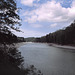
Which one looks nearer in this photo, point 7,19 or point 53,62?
point 7,19

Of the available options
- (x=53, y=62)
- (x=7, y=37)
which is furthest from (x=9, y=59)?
(x=53, y=62)

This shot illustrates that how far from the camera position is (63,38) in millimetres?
64188

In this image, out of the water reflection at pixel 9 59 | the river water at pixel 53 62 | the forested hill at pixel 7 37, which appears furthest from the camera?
the river water at pixel 53 62

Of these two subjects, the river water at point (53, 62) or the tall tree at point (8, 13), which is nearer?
the tall tree at point (8, 13)

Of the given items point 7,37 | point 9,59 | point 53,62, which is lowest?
point 53,62

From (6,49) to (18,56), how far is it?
886mm

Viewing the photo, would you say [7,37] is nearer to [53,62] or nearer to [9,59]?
[9,59]

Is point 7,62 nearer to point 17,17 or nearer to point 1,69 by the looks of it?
point 1,69

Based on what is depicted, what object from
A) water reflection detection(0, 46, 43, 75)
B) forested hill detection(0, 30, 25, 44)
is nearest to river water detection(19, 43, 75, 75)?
water reflection detection(0, 46, 43, 75)

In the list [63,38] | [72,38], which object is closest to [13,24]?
[72,38]

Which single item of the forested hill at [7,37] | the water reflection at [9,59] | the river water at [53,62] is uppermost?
the forested hill at [7,37]

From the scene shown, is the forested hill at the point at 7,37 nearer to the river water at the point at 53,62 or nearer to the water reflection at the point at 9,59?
the water reflection at the point at 9,59

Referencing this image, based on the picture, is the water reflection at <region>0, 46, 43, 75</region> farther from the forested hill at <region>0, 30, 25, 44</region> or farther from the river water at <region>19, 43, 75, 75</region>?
the river water at <region>19, 43, 75, 75</region>

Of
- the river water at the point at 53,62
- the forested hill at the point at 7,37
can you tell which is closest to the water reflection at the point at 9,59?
the forested hill at the point at 7,37
